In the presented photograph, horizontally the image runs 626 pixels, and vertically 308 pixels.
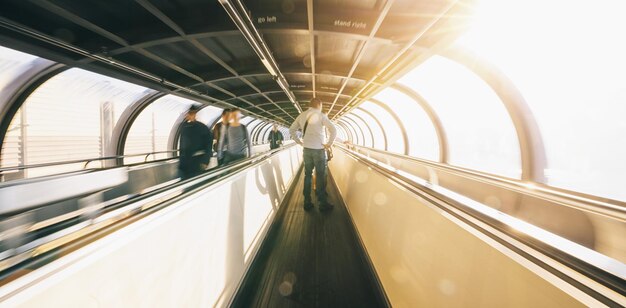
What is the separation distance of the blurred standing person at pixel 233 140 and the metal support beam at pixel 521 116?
4.51 m

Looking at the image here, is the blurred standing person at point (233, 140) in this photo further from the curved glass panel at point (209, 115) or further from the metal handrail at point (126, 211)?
the curved glass panel at point (209, 115)

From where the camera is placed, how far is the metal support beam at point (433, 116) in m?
7.91

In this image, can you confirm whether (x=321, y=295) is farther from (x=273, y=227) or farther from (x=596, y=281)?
(x=596, y=281)

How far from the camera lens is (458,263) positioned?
1.14m

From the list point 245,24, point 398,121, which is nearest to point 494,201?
point 245,24

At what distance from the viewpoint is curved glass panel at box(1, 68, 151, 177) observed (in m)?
9.08

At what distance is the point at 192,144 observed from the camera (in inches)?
151

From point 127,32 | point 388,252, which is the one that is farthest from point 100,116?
point 388,252

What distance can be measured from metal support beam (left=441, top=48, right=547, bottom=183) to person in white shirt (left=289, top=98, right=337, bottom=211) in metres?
3.03

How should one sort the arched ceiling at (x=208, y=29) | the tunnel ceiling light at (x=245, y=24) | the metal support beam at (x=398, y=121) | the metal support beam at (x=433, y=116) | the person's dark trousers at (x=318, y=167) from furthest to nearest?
the metal support beam at (x=398, y=121), the metal support beam at (x=433, y=116), the person's dark trousers at (x=318, y=167), the arched ceiling at (x=208, y=29), the tunnel ceiling light at (x=245, y=24)

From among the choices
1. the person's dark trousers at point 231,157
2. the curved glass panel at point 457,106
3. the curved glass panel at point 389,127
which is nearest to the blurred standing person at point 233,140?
the person's dark trousers at point 231,157

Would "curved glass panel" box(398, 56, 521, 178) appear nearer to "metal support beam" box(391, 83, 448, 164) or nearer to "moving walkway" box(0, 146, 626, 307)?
"metal support beam" box(391, 83, 448, 164)

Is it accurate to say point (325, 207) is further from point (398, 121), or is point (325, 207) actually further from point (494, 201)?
point (398, 121)

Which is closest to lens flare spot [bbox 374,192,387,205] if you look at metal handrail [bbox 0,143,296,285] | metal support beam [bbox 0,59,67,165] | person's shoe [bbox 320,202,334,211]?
metal handrail [bbox 0,143,296,285]
